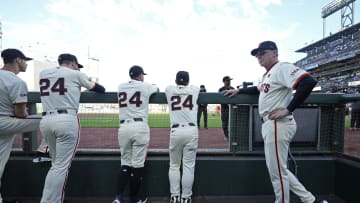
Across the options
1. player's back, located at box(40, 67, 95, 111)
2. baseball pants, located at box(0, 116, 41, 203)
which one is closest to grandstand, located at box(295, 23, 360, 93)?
player's back, located at box(40, 67, 95, 111)

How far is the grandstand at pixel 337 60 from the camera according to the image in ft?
117

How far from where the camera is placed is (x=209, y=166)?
3.38m

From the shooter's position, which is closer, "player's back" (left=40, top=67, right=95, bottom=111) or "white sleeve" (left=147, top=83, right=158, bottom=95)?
"player's back" (left=40, top=67, right=95, bottom=111)

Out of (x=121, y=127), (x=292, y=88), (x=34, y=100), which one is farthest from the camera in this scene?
(x=34, y=100)

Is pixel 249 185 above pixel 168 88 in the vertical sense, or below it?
below

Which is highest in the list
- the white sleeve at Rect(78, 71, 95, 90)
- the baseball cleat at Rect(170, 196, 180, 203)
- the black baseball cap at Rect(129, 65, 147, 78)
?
the black baseball cap at Rect(129, 65, 147, 78)

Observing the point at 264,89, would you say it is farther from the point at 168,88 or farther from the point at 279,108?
the point at 168,88

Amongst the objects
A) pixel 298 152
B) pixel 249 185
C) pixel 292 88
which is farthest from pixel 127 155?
pixel 298 152

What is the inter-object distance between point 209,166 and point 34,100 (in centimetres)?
223

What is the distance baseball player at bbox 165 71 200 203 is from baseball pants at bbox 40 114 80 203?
1.03 metres

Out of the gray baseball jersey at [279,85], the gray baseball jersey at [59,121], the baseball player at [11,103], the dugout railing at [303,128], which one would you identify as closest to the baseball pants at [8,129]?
the baseball player at [11,103]

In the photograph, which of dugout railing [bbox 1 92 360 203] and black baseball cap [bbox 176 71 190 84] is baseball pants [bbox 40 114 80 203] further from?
black baseball cap [bbox 176 71 190 84]

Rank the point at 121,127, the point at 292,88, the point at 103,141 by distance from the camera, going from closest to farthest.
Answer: the point at 292,88 < the point at 121,127 < the point at 103,141

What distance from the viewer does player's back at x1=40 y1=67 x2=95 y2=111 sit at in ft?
8.71
